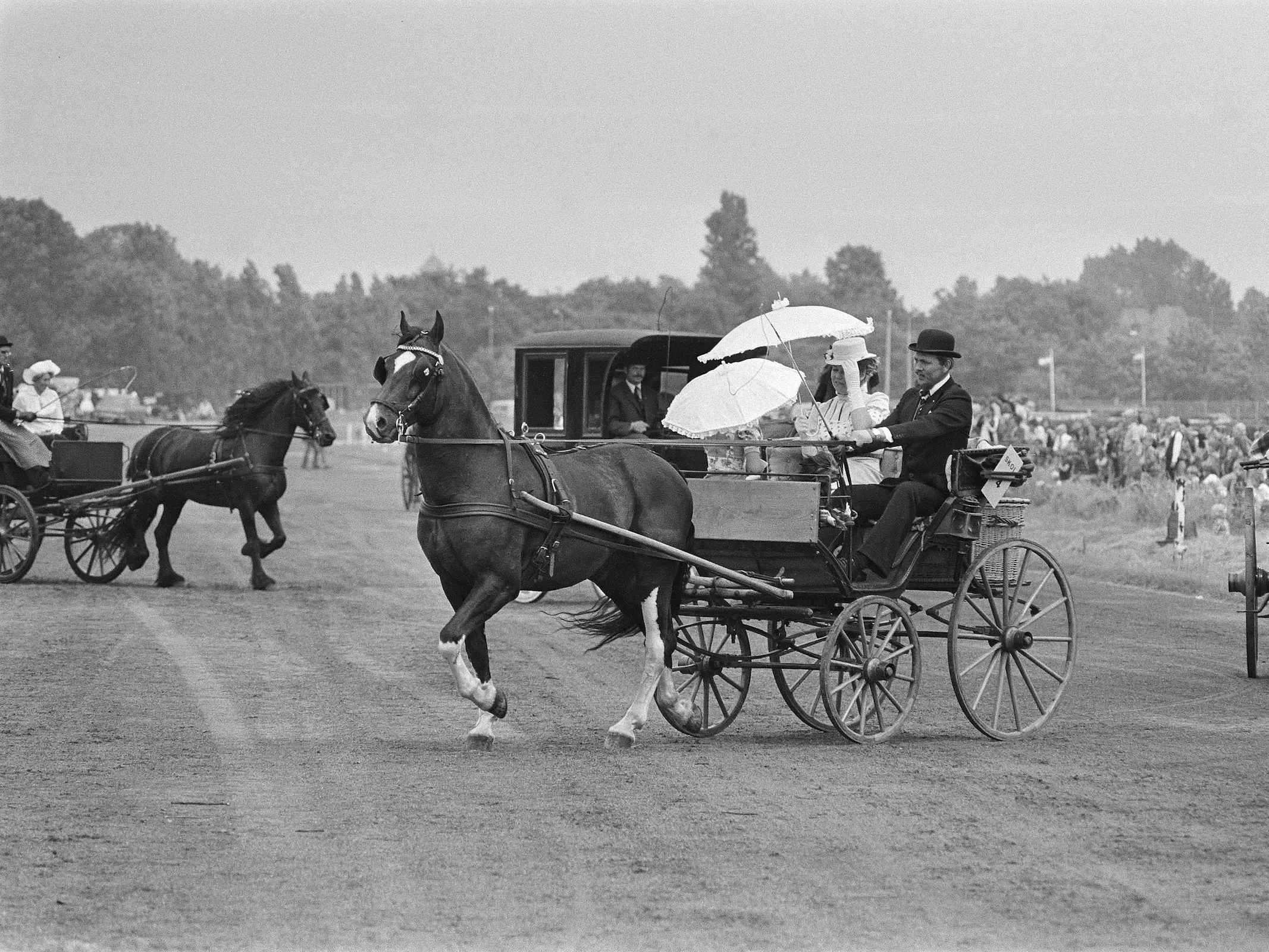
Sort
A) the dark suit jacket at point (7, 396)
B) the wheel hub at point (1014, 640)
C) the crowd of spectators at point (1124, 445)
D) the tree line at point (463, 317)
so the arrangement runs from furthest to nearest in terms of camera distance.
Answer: the tree line at point (463, 317) < the crowd of spectators at point (1124, 445) < the dark suit jacket at point (7, 396) < the wheel hub at point (1014, 640)

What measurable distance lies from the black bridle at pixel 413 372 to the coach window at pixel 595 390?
9553 millimetres

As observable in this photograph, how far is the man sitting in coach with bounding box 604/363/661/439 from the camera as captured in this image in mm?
15992

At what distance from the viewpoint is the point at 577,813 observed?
7.38 metres

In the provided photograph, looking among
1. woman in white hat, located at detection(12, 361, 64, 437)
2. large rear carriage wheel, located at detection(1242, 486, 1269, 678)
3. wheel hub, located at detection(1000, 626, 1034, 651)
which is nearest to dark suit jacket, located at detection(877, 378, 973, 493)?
wheel hub, located at detection(1000, 626, 1034, 651)

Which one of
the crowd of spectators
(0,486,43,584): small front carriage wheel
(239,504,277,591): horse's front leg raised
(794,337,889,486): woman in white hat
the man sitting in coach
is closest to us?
(794,337,889,486): woman in white hat

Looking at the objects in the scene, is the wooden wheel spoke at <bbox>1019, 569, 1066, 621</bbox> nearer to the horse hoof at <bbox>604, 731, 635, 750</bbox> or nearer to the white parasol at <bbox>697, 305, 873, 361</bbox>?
the white parasol at <bbox>697, 305, 873, 361</bbox>

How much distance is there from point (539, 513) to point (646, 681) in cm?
112

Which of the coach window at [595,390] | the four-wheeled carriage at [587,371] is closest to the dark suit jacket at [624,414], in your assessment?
the four-wheeled carriage at [587,371]

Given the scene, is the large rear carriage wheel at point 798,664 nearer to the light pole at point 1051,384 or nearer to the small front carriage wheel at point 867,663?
the small front carriage wheel at point 867,663

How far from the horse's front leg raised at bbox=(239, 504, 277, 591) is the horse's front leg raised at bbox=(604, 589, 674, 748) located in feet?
29.3

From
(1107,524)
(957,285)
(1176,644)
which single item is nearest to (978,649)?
(1176,644)

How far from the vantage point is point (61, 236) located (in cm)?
8912

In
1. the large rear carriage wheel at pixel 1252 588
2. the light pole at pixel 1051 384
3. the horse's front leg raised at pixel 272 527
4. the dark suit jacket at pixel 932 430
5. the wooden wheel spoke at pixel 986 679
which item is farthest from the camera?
the light pole at pixel 1051 384

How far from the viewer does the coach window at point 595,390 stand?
1839 centimetres
